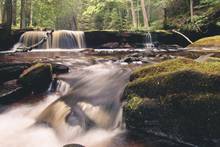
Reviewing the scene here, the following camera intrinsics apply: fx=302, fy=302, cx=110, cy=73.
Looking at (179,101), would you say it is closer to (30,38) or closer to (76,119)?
(76,119)

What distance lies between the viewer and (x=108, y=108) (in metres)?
6.30

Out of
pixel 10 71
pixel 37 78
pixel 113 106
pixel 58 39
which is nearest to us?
pixel 113 106

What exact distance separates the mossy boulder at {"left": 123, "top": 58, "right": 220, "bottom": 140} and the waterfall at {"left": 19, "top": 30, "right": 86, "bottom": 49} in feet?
48.9

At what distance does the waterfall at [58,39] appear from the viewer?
19531 millimetres

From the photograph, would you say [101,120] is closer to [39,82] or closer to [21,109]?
[21,109]

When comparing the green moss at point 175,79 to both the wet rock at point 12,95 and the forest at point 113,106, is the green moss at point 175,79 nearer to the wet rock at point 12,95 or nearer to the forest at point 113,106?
the forest at point 113,106

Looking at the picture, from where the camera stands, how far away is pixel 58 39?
20.6 m

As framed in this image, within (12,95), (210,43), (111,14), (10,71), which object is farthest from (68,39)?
(111,14)

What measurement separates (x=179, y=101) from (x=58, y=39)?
54.1 ft

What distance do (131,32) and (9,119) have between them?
1548 centimetres

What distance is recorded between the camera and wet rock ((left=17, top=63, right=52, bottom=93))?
8.08 meters

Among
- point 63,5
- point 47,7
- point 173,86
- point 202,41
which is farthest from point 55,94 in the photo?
point 63,5

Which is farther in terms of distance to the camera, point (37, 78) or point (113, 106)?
point (37, 78)

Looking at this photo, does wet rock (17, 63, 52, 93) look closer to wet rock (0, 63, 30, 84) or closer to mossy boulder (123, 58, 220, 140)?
wet rock (0, 63, 30, 84)
